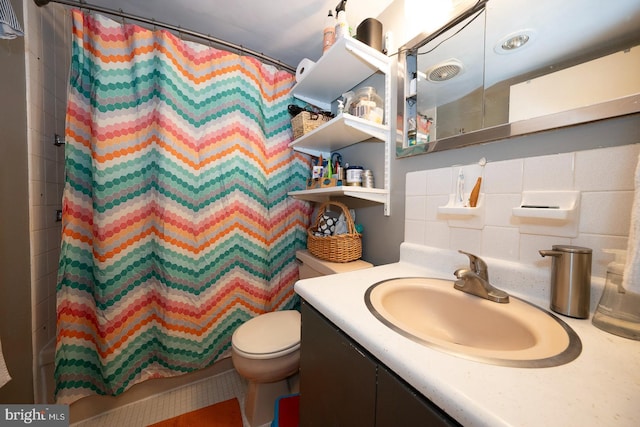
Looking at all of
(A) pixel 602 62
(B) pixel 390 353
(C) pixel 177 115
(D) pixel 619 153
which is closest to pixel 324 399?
(B) pixel 390 353

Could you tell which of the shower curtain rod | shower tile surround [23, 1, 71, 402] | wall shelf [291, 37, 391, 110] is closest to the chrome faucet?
wall shelf [291, 37, 391, 110]

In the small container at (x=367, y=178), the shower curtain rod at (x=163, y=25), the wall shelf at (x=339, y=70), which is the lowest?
the small container at (x=367, y=178)

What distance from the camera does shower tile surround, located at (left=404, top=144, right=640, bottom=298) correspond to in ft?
1.69

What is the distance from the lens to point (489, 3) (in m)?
0.75

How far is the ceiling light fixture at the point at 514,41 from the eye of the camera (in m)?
0.66

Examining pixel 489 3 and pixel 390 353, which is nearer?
pixel 390 353

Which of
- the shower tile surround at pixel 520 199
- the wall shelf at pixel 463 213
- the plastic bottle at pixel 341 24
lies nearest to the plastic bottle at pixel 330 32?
the plastic bottle at pixel 341 24

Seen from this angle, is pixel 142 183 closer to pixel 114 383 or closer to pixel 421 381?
pixel 114 383

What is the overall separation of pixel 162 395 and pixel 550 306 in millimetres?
1803

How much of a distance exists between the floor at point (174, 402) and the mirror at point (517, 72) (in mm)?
1625

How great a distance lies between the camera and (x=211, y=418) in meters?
1.13

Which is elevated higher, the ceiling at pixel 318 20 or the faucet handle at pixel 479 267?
the ceiling at pixel 318 20

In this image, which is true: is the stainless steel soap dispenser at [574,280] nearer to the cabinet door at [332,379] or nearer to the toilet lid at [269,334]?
the cabinet door at [332,379]
